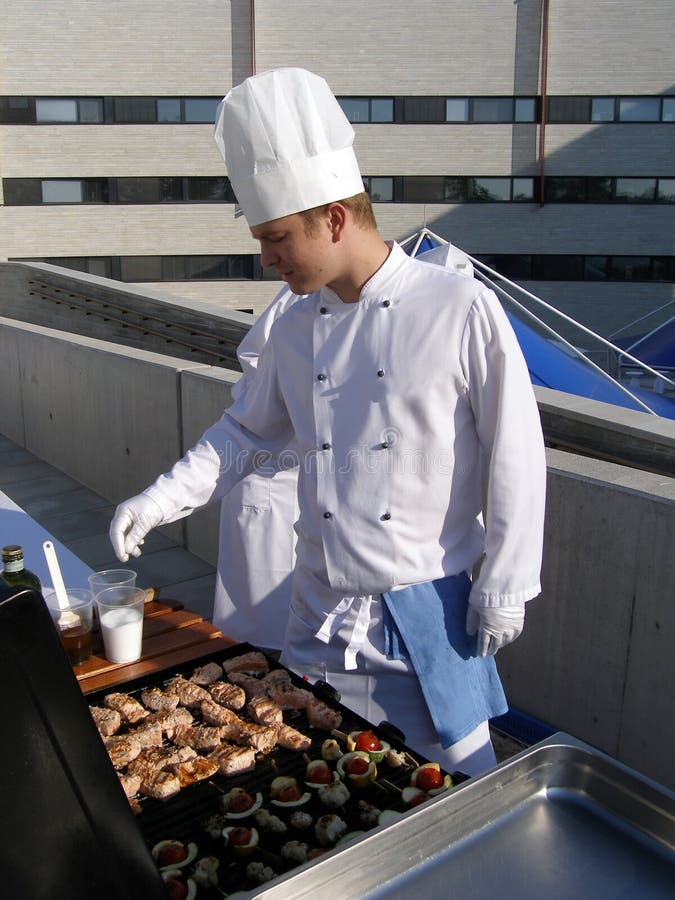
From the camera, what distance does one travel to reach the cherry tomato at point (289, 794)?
57.0 inches

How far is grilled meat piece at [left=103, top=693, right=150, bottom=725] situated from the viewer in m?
1.68

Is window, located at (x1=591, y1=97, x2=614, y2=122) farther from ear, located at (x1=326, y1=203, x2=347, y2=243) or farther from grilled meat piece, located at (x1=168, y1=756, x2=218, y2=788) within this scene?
grilled meat piece, located at (x1=168, y1=756, x2=218, y2=788)

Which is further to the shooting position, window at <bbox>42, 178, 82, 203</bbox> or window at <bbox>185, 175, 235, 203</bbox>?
window at <bbox>185, 175, 235, 203</bbox>

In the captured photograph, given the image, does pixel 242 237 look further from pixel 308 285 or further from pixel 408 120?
pixel 308 285

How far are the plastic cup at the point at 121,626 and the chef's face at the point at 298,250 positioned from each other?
791 mm

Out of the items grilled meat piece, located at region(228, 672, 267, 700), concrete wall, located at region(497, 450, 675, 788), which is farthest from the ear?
concrete wall, located at region(497, 450, 675, 788)

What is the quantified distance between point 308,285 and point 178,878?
1.05 meters

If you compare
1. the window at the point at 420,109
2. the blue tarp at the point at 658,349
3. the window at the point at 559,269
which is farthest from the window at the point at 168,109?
the blue tarp at the point at 658,349

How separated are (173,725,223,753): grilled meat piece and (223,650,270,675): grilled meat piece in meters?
0.20

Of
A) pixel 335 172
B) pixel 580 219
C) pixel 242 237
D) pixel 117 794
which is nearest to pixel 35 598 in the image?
pixel 117 794

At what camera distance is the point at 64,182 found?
22125mm

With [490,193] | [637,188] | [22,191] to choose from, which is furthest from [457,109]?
[22,191]

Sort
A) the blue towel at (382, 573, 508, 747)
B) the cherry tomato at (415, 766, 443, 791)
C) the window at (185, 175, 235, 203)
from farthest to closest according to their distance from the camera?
the window at (185, 175, 235, 203), the blue towel at (382, 573, 508, 747), the cherry tomato at (415, 766, 443, 791)

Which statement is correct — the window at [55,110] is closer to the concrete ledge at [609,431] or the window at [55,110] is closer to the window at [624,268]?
the window at [624,268]
